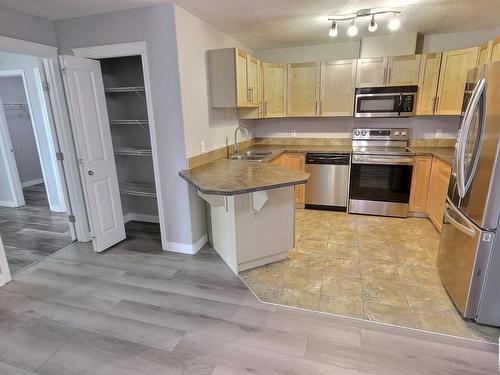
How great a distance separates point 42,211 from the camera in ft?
15.2

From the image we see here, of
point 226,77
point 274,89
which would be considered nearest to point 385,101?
point 274,89

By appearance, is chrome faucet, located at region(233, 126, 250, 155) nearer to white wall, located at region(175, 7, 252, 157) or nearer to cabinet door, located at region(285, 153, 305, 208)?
white wall, located at region(175, 7, 252, 157)

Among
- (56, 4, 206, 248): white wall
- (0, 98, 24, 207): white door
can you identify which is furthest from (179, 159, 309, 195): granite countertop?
(0, 98, 24, 207): white door

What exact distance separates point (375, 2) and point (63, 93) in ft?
11.0

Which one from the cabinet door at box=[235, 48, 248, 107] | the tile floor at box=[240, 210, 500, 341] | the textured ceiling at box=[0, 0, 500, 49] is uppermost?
the textured ceiling at box=[0, 0, 500, 49]

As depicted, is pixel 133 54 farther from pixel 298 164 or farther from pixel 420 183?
pixel 420 183

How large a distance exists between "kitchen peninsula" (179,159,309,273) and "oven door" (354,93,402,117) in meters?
2.02

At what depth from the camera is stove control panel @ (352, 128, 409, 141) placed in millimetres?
4367

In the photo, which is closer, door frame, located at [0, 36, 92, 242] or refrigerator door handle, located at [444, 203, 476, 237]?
refrigerator door handle, located at [444, 203, 476, 237]

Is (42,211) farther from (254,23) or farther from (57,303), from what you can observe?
(254,23)

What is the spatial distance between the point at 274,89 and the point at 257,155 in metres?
1.17

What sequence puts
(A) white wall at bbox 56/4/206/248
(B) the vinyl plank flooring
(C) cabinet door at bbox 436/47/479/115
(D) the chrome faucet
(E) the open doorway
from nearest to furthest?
(B) the vinyl plank flooring
(A) white wall at bbox 56/4/206/248
(E) the open doorway
(C) cabinet door at bbox 436/47/479/115
(D) the chrome faucet

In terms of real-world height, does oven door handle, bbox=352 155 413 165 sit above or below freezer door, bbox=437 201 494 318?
above

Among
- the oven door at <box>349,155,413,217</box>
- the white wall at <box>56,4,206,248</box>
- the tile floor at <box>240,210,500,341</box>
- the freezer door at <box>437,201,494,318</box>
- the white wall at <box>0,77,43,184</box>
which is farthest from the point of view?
the white wall at <box>0,77,43,184</box>
